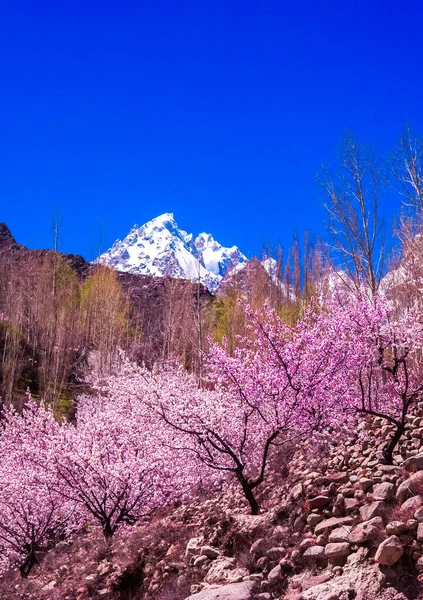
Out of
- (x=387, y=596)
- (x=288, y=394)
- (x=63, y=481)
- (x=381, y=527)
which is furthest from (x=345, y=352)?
(x=63, y=481)

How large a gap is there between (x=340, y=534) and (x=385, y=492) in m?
0.69

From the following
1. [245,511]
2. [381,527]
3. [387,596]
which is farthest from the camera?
[245,511]

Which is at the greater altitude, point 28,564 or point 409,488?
point 409,488

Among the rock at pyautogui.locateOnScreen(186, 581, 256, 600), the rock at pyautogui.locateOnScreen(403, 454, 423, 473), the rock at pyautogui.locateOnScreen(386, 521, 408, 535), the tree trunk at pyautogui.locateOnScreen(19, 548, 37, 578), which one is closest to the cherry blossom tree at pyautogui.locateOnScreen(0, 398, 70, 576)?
the tree trunk at pyautogui.locateOnScreen(19, 548, 37, 578)

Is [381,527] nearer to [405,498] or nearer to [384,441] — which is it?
[405,498]

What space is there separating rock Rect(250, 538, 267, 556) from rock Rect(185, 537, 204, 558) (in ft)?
3.31

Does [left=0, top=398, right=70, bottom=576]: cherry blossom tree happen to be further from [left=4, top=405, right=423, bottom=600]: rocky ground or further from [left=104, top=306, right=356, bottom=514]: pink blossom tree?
[left=104, top=306, right=356, bottom=514]: pink blossom tree

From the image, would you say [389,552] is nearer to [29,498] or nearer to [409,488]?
[409,488]

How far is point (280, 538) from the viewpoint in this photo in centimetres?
549

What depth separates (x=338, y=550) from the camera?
4652 mm

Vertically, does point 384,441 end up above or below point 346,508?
above

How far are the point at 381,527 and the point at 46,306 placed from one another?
31.8m

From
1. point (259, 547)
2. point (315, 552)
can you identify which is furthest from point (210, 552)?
point (315, 552)

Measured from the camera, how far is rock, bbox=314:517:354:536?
5031mm
